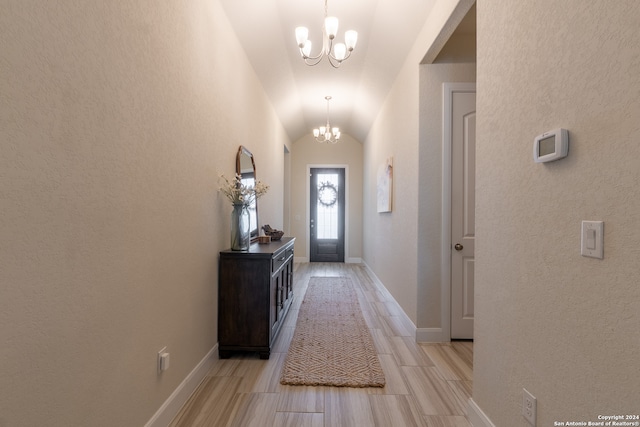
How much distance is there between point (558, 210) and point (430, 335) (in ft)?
6.92

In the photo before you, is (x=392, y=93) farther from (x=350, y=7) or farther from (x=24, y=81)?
(x=24, y=81)

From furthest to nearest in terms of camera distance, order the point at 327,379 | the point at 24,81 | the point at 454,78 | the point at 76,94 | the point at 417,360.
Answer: the point at 454,78 → the point at 417,360 → the point at 327,379 → the point at 76,94 → the point at 24,81

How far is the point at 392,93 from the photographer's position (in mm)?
4125

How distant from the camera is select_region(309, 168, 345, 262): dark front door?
7.64 metres

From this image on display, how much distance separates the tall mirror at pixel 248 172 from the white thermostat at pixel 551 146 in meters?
2.47

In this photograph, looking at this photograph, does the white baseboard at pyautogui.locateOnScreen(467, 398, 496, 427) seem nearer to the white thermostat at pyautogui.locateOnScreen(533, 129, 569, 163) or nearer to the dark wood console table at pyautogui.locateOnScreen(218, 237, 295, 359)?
the white thermostat at pyautogui.locateOnScreen(533, 129, 569, 163)

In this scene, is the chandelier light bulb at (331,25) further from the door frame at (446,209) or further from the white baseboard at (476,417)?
the white baseboard at (476,417)

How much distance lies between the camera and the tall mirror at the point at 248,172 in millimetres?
3171

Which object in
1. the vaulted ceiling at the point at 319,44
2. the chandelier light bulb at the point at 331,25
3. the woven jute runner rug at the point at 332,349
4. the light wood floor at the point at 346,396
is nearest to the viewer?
the light wood floor at the point at 346,396

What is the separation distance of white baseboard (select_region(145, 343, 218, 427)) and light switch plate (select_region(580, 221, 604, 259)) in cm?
199

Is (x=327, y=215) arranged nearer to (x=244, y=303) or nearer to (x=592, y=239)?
(x=244, y=303)

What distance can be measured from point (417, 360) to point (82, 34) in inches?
111

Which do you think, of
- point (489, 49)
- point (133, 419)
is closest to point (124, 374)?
point (133, 419)

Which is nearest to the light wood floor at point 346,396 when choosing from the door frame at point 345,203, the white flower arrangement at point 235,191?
the white flower arrangement at point 235,191
